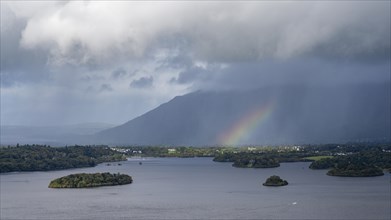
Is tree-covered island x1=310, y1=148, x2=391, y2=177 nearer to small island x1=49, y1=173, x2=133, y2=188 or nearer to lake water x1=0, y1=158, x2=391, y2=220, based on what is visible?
lake water x1=0, y1=158, x2=391, y2=220

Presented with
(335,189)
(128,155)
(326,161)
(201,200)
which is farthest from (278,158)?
(201,200)

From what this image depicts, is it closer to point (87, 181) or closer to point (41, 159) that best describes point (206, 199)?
point (87, 181)

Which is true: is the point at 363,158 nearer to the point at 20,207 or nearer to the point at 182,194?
the point at 182,194

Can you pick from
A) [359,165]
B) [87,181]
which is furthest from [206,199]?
[359,165]

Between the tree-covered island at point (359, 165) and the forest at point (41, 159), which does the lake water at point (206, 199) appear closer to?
the tree-covered island at point (359, 165)

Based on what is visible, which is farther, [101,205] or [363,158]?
[363,158]

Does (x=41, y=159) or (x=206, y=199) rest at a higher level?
(x=41, y=159)

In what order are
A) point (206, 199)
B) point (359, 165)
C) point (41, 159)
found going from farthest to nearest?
point (41, 159) → point (359, 165) → point (206, 199)

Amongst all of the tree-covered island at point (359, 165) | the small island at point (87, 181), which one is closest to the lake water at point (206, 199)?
the small island at point (87, 181)
